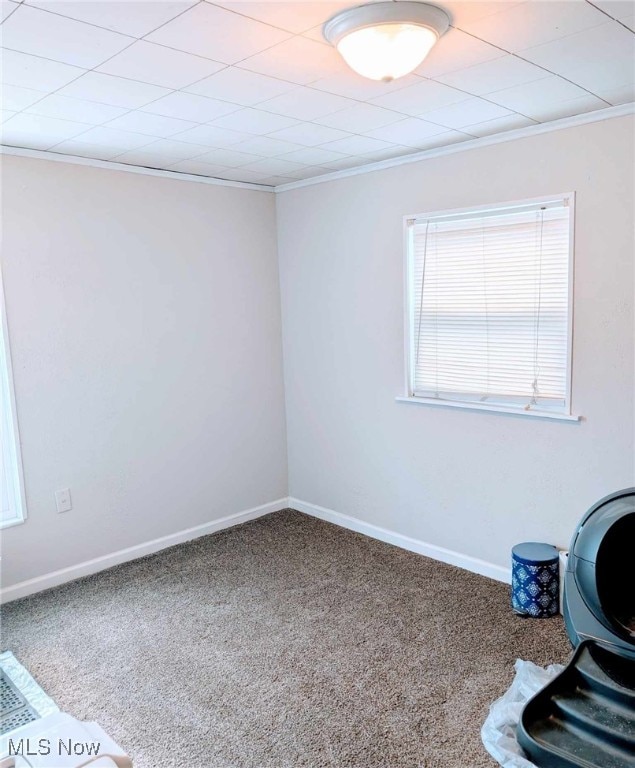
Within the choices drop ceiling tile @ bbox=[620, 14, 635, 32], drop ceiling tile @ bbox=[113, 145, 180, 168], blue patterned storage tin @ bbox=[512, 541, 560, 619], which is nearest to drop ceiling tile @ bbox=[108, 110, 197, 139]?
drop ceiling tile @ bbox=[113, 145, 180, 168]

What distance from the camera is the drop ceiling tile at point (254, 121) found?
2.42 m

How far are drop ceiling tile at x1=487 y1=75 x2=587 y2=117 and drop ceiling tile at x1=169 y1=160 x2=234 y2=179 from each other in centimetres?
164

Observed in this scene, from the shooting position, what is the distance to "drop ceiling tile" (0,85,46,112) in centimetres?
209

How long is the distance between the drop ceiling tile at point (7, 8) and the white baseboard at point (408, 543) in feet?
9.94

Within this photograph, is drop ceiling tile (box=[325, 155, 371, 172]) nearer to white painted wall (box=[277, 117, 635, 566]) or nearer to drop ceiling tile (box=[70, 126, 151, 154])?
white painted wall (box=[277, 117, 635, 566])

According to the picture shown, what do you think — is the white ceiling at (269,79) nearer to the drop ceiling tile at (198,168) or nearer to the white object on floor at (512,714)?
the drop ceiling tile at (198,168)

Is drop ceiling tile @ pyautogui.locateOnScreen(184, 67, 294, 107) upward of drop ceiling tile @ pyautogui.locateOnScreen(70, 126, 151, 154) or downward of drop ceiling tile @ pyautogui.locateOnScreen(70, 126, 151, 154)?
downward

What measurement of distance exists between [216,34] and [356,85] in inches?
23.6

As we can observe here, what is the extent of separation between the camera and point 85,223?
3.18m

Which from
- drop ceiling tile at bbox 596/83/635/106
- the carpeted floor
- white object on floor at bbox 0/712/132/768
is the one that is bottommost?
the carpeted floor

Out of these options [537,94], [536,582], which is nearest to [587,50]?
[537,94]

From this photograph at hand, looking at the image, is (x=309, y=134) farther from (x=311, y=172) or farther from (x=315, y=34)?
(x=315, y=34)

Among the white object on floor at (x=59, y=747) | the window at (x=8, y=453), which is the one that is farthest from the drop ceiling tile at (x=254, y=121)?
the white object on floor at (x=59, y=747)

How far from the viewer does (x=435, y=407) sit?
3.33 m
